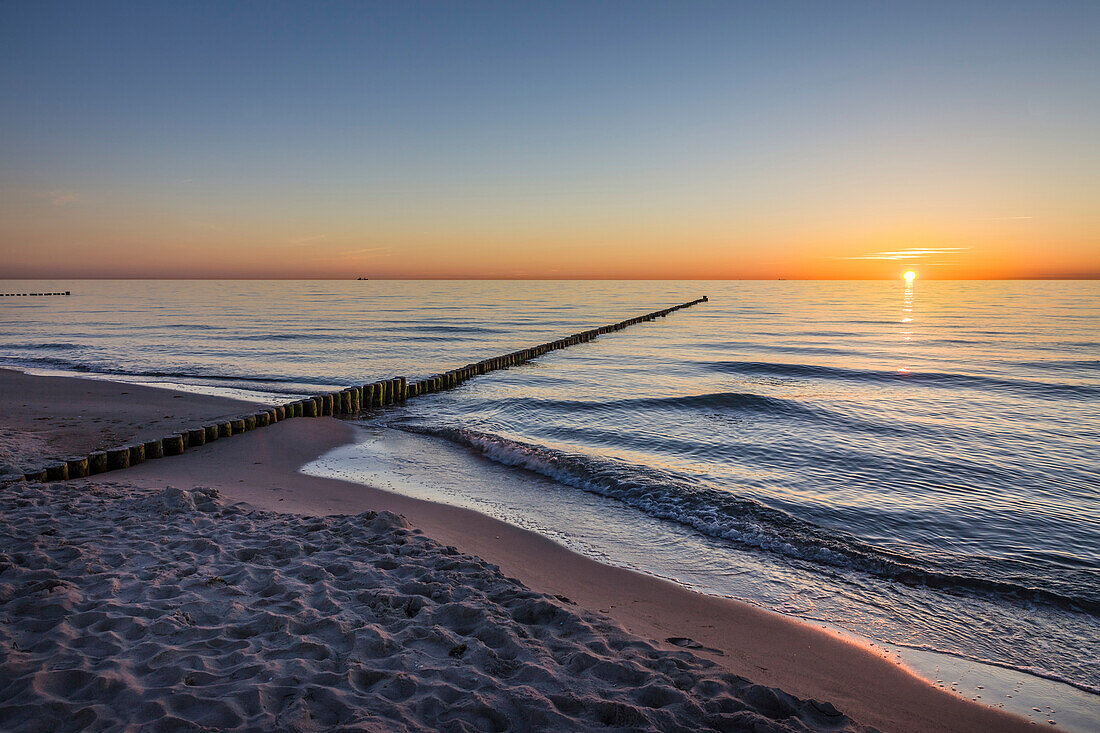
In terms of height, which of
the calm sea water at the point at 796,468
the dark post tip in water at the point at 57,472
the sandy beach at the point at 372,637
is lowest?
the calm sea water at the point at 796,468

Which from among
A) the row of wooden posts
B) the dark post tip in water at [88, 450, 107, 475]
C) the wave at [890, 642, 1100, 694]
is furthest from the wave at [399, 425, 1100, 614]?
the dark post tip in water at [88, 450, 107, 475]

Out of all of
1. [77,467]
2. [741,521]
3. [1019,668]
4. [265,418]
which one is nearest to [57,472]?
[77,467]

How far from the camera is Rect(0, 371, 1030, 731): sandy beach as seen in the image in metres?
3.48

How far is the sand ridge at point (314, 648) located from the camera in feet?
11.2

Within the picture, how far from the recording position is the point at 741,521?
7957mm

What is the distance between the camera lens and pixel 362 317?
5384 centimetres

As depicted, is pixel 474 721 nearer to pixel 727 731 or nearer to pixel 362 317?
pixel 727 731

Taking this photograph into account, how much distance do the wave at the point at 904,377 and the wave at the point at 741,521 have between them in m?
14.8

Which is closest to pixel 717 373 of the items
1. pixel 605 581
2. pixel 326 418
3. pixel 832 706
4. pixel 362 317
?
pixel 326 418

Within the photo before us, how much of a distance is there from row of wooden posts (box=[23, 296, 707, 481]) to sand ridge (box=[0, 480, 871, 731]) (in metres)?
2.56

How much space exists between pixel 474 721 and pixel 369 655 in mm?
987

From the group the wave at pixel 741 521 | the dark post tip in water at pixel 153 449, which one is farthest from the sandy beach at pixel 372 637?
the dark post tip in water at pixel 153 449

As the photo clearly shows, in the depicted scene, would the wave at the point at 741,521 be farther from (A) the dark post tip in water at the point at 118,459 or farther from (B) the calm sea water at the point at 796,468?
(A) the dark post tip in water at the point at 118,459

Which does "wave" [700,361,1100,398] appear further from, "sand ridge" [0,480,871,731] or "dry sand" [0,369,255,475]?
"sand ridge" [0,480,871,731]
